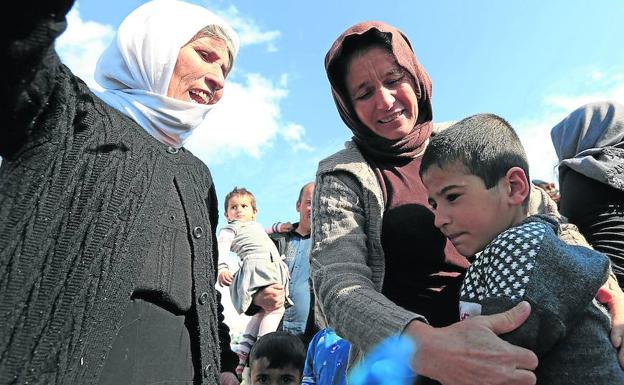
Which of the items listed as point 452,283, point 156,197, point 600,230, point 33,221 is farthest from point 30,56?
point 600,230

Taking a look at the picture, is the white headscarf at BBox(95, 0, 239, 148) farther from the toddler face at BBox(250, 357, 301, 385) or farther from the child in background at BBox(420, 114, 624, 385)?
the toddler face at BBox(250, 357, 301, 385)

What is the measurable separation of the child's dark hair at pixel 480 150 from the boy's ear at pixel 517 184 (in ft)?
0.07

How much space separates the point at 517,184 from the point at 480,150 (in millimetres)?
177

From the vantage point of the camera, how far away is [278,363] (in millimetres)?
4078

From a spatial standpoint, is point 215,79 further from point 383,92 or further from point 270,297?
point 270,297

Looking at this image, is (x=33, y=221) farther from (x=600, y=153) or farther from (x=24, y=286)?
(x=600, y=153)

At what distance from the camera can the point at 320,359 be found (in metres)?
3.06

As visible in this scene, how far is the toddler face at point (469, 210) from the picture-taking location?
176 cm

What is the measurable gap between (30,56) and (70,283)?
0.57 meters

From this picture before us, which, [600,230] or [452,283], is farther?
[600,230]

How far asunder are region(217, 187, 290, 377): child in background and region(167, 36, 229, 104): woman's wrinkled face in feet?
11.0

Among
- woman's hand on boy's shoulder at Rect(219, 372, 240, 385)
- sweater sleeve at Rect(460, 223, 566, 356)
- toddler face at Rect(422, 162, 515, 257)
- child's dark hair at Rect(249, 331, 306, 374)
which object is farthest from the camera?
child's dark hair at Rect(249, 331, 306, 374)

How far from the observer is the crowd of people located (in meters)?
1.35

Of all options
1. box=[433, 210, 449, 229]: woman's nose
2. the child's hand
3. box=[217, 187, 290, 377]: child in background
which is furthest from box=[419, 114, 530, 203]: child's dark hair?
the child's hand
